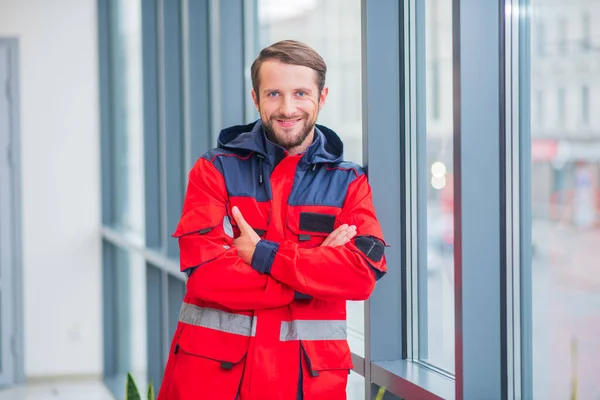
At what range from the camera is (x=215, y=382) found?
5.94ft

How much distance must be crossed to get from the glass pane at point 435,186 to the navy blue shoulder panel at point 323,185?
0.96 ft

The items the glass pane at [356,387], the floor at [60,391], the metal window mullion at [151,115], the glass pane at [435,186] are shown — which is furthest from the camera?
the floor at [60,391]

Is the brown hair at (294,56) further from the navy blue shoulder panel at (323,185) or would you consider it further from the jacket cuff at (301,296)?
the jacket cuff at (301,296)

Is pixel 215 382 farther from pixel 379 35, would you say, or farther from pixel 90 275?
pixel 90 275

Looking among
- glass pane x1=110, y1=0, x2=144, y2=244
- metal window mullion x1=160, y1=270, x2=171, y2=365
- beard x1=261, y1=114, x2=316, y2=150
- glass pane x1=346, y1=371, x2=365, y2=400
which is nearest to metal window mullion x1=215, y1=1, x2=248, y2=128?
metal window mullion x1=160, y1=270, x2=171, y2=365

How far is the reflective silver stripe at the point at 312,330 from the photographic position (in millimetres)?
1799

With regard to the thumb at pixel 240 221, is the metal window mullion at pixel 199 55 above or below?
above

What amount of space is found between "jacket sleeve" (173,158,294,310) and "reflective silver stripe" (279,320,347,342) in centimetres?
7

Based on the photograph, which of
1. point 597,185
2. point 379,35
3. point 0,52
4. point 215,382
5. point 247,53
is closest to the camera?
point 597,185

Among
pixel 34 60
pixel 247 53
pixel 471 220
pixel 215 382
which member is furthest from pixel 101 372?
pixel 471 220

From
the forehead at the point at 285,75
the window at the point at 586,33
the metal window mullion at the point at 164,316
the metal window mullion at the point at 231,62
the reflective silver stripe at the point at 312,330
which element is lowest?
the metal window mullion at the point at 164,316

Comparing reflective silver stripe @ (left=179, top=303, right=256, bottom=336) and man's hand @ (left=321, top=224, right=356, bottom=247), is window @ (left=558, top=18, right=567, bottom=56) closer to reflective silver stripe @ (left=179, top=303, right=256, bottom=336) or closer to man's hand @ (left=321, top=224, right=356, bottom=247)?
man's hand @ (left=321, top=224, right=356, bottom=247)

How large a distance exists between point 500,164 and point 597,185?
0.28m

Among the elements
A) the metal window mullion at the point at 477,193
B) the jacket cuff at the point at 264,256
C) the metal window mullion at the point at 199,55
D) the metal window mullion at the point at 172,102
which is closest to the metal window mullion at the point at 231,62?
the metal window mullion at the point at 199,55
